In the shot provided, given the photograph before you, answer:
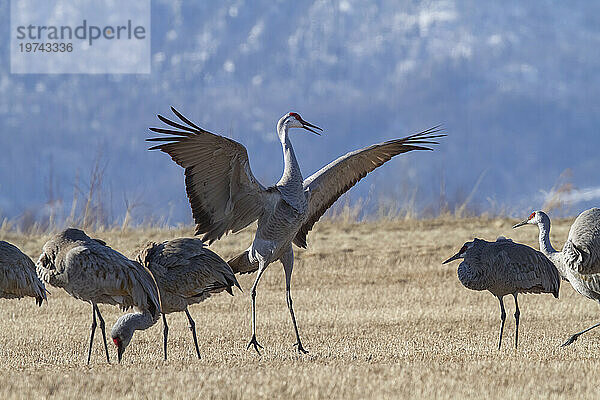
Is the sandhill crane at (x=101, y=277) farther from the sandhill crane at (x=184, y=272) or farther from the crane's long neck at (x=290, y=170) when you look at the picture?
the crane's long neck at (x=290, y=170)

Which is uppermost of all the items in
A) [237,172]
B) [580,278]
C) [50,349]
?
[237,172]

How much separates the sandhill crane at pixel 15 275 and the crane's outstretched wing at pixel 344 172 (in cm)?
279

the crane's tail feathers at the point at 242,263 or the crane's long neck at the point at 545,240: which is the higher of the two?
the crane's long neck at the point at 545,240

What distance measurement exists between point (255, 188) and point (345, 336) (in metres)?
2.76

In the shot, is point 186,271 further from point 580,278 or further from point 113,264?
point 580,278

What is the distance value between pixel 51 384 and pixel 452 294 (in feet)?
27.6

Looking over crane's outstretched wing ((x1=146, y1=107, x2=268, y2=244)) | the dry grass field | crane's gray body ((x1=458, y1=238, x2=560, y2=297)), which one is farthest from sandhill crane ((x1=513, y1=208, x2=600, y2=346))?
crane's outstretched wing ((x1=146, y1=107, x2=268, y2=244))

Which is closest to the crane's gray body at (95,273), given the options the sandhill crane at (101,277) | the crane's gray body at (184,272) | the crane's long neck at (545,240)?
the sandhill crane at (101,277)

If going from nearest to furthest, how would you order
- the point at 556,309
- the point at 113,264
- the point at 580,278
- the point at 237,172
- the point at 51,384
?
1. the point at 51,384
2. the point at 113,264
3. the point at 237,172
4. the point at 580,278
5. the point at 556,309

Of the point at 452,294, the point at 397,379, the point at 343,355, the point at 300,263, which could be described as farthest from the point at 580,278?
the point at 300,263

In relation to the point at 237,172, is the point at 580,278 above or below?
below

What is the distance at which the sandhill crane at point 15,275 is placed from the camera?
7652 mm

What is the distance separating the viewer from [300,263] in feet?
49.3

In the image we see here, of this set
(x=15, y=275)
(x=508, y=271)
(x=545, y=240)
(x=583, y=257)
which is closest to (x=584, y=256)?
(x=583, y=257)
